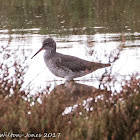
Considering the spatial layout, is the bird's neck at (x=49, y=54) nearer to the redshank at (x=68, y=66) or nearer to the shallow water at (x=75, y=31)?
the redshank at (x=68, y=66)

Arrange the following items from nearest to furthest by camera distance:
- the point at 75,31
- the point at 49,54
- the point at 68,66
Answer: the point at 68,66
the point at 49,54
the point at 75,31

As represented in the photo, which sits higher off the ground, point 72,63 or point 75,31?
point 75,31

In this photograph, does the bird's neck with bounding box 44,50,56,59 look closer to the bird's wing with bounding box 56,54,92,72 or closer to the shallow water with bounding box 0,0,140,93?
the bird's wing with bounding box 56,54,92,72

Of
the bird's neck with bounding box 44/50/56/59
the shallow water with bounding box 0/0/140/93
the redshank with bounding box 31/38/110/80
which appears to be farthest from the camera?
the shallow water with bounding box 0/0/140/93

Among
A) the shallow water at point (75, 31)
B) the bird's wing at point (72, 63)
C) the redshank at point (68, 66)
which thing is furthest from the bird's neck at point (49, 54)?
the shallow water at point (75, 31)

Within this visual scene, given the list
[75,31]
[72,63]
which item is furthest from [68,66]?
[75,31]

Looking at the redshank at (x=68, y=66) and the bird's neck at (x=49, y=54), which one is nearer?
the redshank at (x=68, y=66)

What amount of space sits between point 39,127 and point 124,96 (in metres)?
1.24

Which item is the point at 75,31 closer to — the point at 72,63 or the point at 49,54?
the point at 49,54

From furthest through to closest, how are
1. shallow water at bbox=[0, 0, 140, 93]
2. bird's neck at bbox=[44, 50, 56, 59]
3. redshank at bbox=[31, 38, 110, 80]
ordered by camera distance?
shallow water at bbox=[0, 0, 140, 93], bird's neck at bbox=[44, 50, 56, 59], redshank at bbox=[31, 38, 110, 80]

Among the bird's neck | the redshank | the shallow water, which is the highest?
the shallow water

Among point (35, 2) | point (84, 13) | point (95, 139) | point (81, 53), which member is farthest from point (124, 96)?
point (35, 2)

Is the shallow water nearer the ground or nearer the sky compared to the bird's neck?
nearer the sky

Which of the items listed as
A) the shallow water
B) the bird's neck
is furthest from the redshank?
the shallow water
